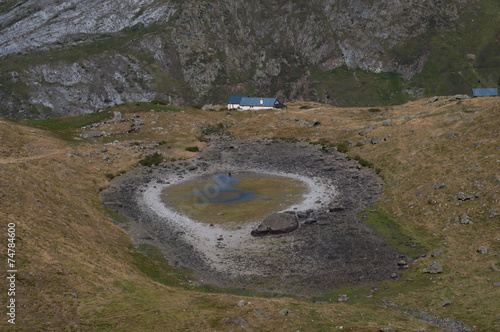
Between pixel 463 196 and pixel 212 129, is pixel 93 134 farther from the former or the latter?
pixel 463 196

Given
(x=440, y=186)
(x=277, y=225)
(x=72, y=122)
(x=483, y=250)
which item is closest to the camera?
(x=483, y=250)

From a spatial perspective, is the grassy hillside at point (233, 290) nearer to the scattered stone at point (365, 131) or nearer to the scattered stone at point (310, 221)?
the scattered stone at point (365, 131)

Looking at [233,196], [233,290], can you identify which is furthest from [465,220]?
[233,196]

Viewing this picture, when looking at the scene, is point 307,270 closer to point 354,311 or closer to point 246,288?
point 246,288

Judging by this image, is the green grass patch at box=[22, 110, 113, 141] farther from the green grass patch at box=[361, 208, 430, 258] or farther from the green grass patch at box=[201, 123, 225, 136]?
the green grass patch at box=[361, 208, 430, 258]

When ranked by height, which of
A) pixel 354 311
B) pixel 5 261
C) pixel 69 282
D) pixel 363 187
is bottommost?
pixel 363 187

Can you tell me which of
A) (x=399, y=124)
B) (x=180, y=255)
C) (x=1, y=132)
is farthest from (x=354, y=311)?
(x=1, y=132)

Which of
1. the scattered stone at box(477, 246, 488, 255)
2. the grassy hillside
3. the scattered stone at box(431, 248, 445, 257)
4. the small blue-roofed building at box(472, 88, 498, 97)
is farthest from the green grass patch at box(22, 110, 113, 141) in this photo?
the small blue-roofed building at box(472, 88, 498, 97)

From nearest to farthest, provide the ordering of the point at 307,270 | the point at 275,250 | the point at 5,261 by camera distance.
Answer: the point at 5,261 → the point at 307,270 → the point at 275,250
